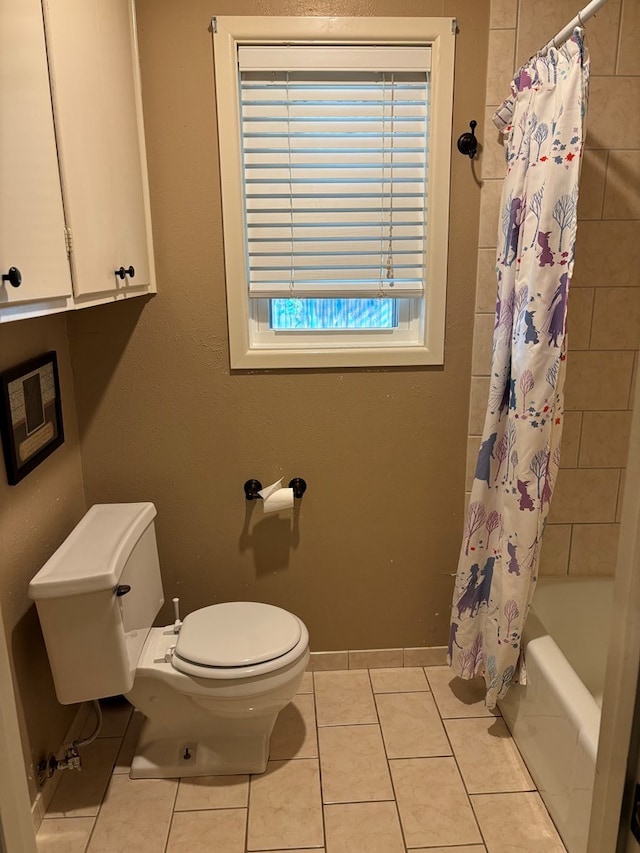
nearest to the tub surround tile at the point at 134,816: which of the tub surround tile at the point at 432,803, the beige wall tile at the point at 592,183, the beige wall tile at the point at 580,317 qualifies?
the tub surround tile at the point at 432,803

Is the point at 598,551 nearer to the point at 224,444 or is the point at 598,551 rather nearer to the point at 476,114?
the point at 224,444

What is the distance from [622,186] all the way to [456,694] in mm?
1887

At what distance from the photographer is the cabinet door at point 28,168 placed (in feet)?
3.80

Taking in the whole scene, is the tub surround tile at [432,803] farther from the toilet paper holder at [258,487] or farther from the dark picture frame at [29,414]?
the dark picture frame at [29,414]

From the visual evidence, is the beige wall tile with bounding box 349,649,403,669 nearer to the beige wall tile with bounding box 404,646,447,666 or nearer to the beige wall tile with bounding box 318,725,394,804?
the beige wall tile with bounding box 404,646,447,666

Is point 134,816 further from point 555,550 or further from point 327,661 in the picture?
point 555,550

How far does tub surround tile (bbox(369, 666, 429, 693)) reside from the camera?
8.09ft

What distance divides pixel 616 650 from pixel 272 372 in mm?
1683

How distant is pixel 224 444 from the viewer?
235cm

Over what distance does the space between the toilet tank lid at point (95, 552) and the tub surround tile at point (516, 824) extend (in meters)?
1.27

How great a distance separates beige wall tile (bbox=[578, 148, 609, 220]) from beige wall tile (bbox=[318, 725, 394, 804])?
191cm

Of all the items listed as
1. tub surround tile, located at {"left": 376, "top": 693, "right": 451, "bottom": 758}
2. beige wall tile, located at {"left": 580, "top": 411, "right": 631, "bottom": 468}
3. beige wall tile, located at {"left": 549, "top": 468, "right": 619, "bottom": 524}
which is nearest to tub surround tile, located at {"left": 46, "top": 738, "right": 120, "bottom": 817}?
tub surround tile, located at {"left": 376, "top": 693, "right": 451, "bottom": 758}

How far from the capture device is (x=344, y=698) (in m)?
2.42

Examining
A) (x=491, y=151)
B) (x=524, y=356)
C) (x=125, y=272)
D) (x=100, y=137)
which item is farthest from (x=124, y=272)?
(x=491, y=151)
